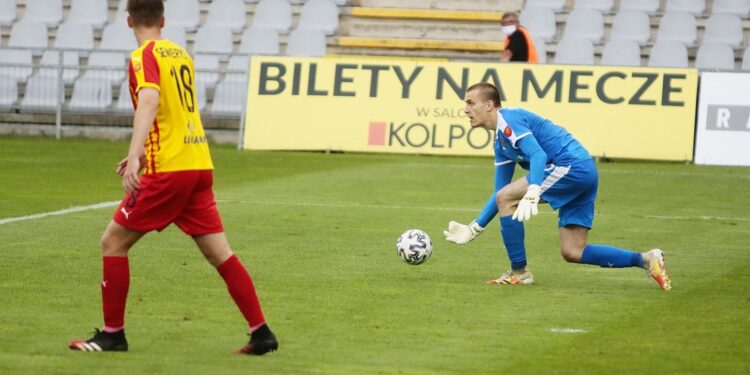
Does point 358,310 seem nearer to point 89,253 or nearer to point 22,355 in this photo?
point 22,355

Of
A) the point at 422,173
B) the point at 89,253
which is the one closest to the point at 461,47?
the point at 422,173

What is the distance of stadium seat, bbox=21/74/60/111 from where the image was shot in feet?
84.6

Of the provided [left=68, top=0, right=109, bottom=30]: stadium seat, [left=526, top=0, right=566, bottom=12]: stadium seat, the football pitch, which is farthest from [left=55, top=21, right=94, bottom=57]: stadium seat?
the football pitch

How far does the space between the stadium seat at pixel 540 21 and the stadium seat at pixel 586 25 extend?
280mm

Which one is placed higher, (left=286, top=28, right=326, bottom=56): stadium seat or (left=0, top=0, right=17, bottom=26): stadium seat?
(left=0, top=0, right=17, bottom=26): stadium seat

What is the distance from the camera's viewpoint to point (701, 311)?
29.1 feet

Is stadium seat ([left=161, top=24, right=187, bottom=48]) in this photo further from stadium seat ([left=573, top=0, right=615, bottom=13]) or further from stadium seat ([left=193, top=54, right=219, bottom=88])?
stadium seat ([left=573, top=0, right=615, bottom=13])

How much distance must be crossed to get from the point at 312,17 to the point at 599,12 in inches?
217

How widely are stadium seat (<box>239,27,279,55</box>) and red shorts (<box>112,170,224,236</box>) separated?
65.3 feet

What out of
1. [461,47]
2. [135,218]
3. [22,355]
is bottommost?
[22,355]

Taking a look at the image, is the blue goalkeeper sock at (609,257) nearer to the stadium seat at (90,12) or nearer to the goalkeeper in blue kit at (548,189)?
the goalkeeper in blue kit at (548,189)

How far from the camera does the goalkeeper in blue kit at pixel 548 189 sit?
9.67 m

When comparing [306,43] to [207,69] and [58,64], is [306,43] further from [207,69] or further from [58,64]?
[58,64]

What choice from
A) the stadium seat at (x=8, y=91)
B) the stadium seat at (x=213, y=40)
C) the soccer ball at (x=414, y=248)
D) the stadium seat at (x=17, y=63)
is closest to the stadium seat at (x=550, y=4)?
the stadium seat at (x=213, y=40)
